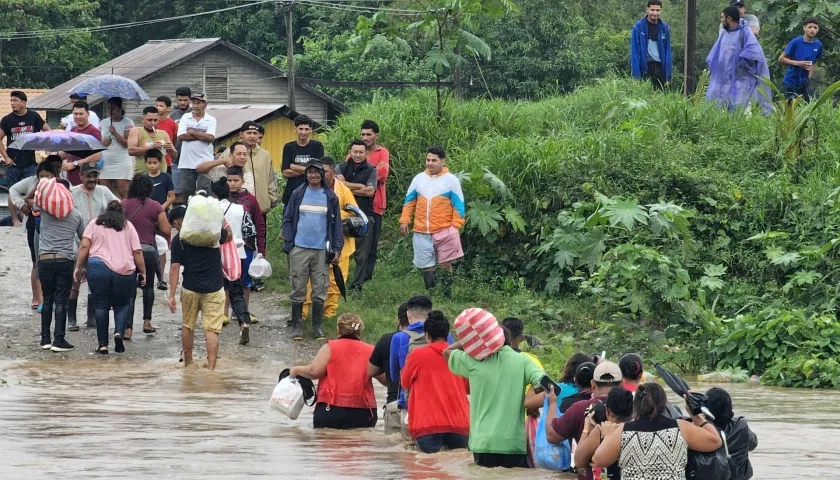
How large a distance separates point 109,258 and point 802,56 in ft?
36.3

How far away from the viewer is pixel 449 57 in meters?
18.9

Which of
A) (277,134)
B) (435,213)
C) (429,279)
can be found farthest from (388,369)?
(277,134)

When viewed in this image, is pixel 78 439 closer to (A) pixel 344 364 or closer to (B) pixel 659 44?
(A) pixel 344 364

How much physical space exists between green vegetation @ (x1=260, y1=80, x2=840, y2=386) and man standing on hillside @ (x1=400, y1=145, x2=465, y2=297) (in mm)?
602

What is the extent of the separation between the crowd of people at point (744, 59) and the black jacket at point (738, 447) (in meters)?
12.2

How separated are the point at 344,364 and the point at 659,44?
12.3 m

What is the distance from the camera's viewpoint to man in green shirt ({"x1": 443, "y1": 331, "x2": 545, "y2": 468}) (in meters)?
8.70

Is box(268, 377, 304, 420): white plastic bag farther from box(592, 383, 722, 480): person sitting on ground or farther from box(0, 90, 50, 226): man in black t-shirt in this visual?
box(0, 90, 50, 226): man in black t-shirt

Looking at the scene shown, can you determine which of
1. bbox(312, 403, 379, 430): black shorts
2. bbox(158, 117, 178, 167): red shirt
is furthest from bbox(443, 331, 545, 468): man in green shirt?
bbox(158, 117, 178, 167): red shirt

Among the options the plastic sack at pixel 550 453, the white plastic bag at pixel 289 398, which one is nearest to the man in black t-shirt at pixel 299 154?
the white plastic bag at pixel 289 398

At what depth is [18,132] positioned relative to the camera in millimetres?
16844

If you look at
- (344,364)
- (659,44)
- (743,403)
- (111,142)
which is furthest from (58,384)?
(659,44)

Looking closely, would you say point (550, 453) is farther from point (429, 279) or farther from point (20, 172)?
point (20, 172)

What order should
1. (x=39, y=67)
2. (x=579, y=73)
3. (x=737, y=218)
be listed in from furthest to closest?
(x=39, y=67)
(x=579, y=73)
(x=737, y=218)
